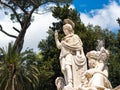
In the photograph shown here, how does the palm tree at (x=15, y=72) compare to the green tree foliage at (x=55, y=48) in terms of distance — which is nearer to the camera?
the palm tree at (x=15, y=72)

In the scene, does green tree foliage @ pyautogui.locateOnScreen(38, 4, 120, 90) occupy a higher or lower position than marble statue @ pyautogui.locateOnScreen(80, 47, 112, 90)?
higher

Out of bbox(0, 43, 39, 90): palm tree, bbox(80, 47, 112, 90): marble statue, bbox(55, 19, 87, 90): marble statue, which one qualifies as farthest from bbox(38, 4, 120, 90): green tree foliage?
bbox(80, 47, 112, 90): marble statue

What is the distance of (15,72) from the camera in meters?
27.6

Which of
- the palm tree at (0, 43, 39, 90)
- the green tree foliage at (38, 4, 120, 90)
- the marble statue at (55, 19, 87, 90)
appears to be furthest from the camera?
the green tree foliage at (38, 4, 120, 90)

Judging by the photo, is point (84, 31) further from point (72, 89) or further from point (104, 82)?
point (104, 82)

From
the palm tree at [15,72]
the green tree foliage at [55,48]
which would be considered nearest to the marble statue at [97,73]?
the palm tree at [15,72]

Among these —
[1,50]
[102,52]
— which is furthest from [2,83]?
[102,52]

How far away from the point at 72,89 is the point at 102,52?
11.9 ft

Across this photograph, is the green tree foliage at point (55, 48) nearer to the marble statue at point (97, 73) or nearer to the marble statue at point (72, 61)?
the marble statue at point (72, 61)

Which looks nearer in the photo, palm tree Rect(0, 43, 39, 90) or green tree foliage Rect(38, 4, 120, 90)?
palm tree Rect(0, 43, 39, 90)

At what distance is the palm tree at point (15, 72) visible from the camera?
27281mm

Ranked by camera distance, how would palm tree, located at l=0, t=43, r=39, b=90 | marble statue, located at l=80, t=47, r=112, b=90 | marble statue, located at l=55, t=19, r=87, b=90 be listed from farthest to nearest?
palm tree, located at l=0, t=43, r=39, b=90
marble statue, located at l=55, t=19, r=87, b=90
marble statue, located at l=80, t=47, r=112, b=90

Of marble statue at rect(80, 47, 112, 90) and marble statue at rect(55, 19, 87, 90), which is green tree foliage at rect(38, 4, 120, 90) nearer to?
marble statue at rect(55, 19, 87, 90)

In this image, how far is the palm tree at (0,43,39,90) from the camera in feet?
89.5
